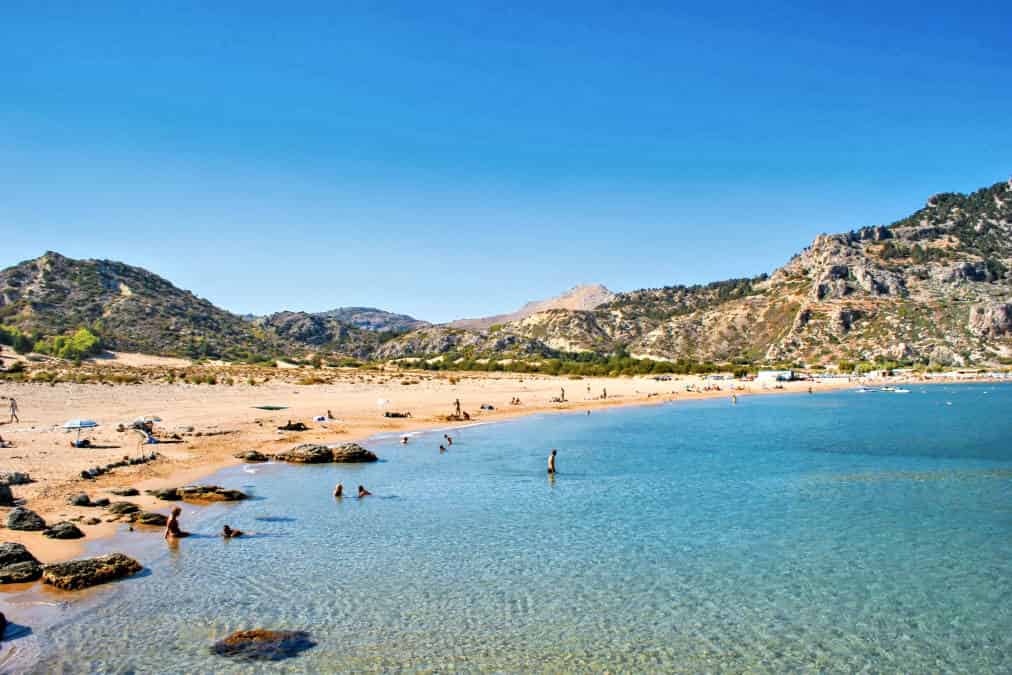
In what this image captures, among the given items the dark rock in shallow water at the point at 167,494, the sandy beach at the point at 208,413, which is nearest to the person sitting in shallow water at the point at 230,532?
the sandy beach at the point at 208,413

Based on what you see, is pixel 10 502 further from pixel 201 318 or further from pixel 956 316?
pixel 956 316

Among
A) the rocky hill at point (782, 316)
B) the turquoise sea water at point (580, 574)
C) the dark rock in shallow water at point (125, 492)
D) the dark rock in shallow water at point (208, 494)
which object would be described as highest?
the rocky hill at point (782, 316)

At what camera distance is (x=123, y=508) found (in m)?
24.5

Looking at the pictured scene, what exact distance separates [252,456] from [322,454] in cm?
378

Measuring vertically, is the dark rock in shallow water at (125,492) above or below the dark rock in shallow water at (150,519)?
above

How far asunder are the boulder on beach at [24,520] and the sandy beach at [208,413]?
0.38m

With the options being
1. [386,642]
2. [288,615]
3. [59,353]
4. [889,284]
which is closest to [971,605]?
[386,642]

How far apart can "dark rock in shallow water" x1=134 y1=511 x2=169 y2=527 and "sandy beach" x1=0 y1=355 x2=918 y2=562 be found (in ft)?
2.34

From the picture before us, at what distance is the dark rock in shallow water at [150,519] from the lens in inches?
930

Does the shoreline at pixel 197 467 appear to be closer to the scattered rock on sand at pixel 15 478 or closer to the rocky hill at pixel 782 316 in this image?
the scattered rock on sand at pixel 15 478

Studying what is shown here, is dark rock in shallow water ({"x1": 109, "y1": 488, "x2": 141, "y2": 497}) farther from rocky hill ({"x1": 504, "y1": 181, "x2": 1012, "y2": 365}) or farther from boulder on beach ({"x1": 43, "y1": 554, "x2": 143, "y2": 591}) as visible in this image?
rocky hill ({"x1": 504, "y1": 181, "x2": 1012, "y2": 365})

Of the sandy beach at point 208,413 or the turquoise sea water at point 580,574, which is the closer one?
the turquoise sea water at point 580,574

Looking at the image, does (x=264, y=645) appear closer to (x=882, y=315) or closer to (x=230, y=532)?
(x=230, y=532)

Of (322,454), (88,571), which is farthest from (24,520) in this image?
(322,454)
